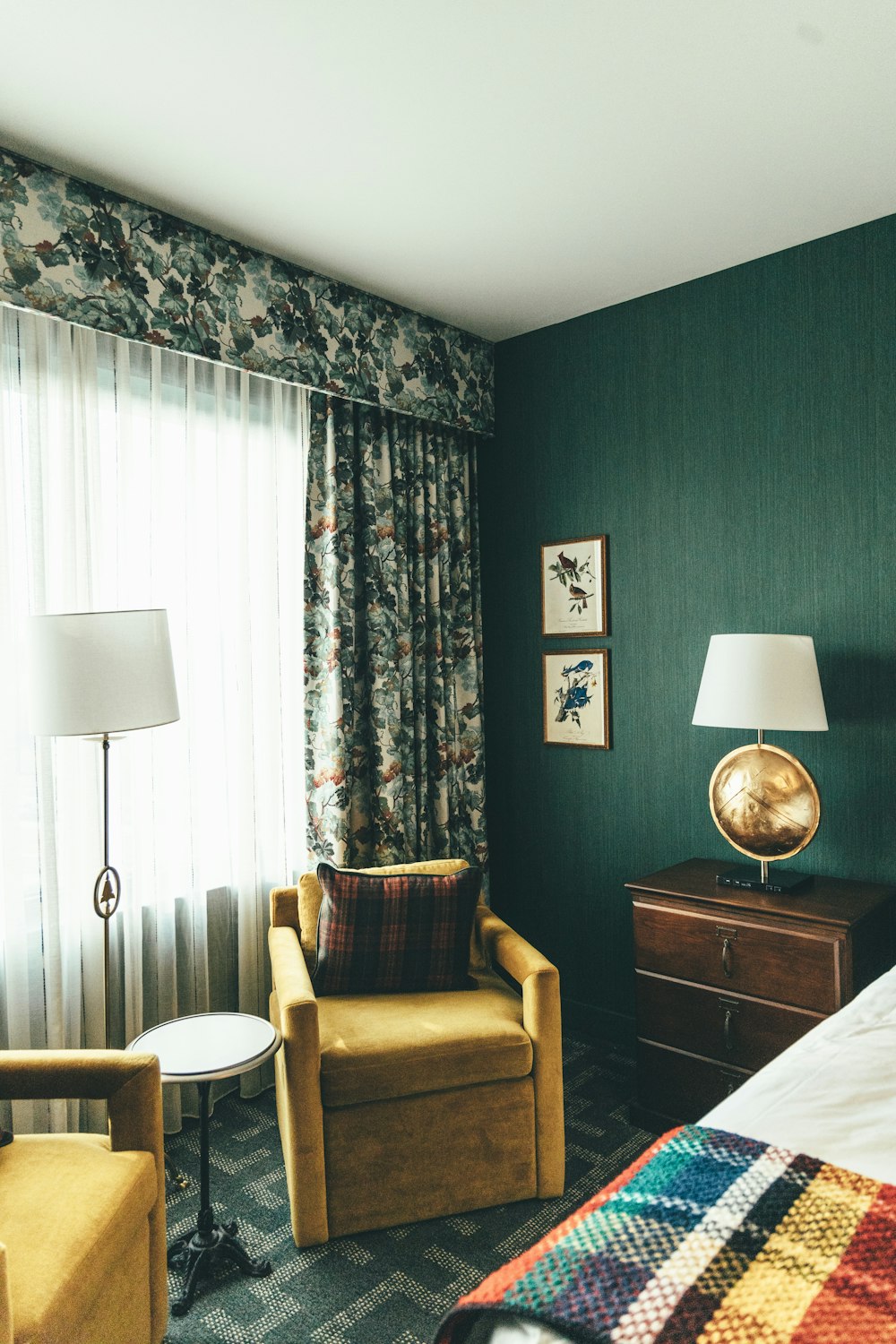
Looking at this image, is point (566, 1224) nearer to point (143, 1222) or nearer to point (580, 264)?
point (143, 1222)

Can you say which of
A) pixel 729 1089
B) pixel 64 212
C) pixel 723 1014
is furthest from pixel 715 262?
pixel 729 1089

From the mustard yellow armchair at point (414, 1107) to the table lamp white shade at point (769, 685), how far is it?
3.02ft

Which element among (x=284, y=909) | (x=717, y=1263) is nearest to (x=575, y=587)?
(x=284, y=909)

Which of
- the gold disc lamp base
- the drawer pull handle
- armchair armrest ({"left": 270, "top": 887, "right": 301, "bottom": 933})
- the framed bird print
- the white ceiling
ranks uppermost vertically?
the white ceiling

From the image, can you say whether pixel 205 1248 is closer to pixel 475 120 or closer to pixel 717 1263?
pixel 717 1263

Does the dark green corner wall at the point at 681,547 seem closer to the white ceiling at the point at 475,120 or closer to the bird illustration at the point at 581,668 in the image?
the bird illustration at the point at 581,668

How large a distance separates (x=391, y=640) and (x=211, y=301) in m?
1.32

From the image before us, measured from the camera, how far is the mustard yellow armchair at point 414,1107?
87.9 inches

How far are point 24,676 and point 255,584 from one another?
2.86 ft

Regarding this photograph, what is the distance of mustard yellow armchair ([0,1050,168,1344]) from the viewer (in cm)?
148

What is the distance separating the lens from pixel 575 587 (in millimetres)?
3531

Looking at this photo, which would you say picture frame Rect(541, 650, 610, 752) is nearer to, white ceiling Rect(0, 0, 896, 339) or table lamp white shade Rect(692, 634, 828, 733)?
table lamp white shade Rect(692, 634, 828, 733)

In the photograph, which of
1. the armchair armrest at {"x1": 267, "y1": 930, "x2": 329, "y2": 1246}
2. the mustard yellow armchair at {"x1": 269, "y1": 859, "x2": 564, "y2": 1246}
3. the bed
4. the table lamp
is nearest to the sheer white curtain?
the mustard yellow armchair at {"x1": 269, "y1": 859, "x2": 564, "y2": 1246}

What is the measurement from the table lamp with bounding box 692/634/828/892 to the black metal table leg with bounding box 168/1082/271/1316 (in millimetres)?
1630
